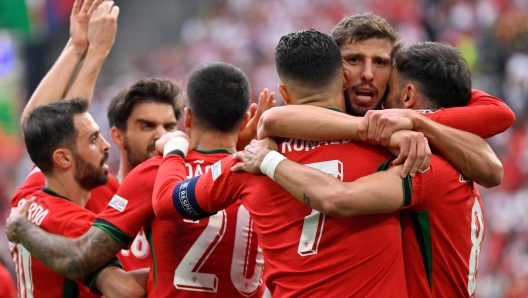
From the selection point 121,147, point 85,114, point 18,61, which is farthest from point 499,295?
point 18,61

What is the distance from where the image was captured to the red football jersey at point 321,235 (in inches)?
132

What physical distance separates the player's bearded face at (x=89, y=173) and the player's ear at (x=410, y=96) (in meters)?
2.08

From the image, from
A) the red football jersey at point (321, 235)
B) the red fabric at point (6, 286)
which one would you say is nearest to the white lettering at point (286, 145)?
the red football jersey at point (321, 235)

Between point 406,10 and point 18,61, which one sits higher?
point 406,10

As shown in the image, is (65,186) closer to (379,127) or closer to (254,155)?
(254,155)

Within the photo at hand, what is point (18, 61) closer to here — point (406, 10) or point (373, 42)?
point (406, 10)

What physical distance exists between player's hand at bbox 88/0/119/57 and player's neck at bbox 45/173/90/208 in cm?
135

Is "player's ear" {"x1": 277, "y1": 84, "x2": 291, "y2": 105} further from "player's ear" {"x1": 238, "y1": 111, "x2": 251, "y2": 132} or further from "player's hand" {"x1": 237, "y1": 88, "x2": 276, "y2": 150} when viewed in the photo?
"player's hand" {"x1": 237, "y1": 88, "x2": 276, "y2": 150}

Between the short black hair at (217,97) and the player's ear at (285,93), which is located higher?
the player's ear at (285,93)

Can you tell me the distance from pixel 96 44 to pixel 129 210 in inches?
81.6

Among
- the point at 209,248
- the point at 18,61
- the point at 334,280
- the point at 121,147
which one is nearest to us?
Answer: the point at 334,280

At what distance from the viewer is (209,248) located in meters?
4.07

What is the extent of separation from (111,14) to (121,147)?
1072 millimetres

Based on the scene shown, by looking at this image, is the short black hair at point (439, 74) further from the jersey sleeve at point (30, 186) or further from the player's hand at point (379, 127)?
the jersey sleeve at point (30, 186)
